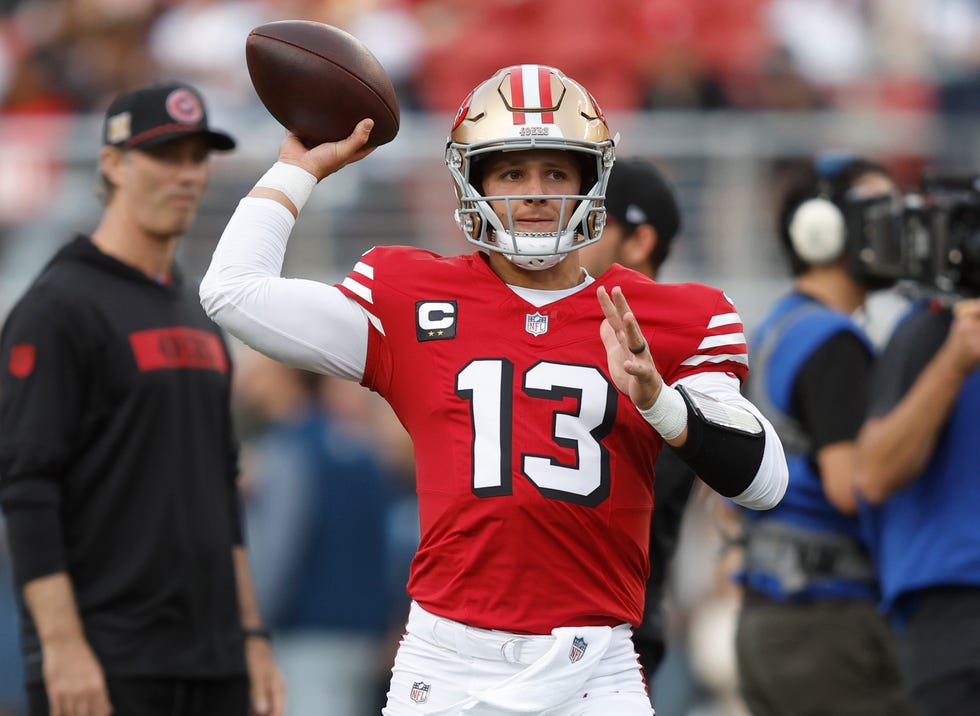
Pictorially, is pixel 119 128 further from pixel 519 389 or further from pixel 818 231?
pixel 818 231

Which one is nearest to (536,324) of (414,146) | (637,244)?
(637,244)

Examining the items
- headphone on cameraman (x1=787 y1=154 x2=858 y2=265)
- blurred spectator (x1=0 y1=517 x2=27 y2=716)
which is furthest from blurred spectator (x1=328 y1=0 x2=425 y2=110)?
headphone on cameraman (x1=787 y1=154 x2=858 y2=265)

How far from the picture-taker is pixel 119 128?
452cm

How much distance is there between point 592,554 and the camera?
312 cm

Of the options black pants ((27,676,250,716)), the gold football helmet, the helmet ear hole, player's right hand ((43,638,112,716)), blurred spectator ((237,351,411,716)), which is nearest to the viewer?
the gold football helmet

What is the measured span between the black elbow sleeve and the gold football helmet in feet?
1.38

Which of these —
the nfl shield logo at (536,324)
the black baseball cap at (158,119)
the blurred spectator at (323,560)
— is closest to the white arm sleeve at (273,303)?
the nfl shield logo at (536,324)

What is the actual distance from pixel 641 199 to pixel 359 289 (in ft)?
5.08

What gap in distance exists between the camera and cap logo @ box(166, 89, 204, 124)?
14.8 feet

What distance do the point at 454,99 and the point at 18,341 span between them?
19.4ft

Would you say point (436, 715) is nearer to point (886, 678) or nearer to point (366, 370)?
point (366, 370)

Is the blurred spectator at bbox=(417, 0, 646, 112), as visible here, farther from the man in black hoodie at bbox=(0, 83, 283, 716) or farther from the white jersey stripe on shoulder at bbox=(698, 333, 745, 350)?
the white jersey stripe on shoulder at bbox=(698, 333, 745, 350)

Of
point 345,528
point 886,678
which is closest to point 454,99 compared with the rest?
point 345,528

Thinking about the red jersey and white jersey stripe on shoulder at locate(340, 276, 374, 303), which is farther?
white jersey stripe on shoulder at locate(340, 276, 374, 303)
